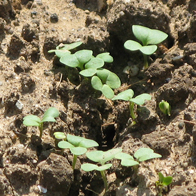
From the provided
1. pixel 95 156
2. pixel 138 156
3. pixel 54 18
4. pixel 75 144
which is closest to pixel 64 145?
pixel 75 144

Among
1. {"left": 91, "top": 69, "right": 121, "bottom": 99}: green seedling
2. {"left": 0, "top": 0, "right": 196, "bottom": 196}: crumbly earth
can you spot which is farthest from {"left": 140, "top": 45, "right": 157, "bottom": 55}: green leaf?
{"left": 91, "top": 69, "right": 121, "bottom": 99}: green seedling

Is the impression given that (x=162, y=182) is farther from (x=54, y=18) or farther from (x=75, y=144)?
(x=54, y=18)

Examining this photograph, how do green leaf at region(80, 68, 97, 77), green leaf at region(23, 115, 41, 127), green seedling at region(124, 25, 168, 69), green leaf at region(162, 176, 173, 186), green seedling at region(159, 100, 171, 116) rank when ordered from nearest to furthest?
green leaf at region(162, 176, 173, 186) < green leaf at region(23, 115, 41, 127) < green seedling at region(159, 100, 171, 116) < green leaf at region(80, 68, 97, 77) < green seedling at region(124, 25, 168, 69)

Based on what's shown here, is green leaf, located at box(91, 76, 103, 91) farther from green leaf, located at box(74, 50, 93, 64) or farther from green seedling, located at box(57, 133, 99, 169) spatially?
green seedling, located at box(57, 133, 99, 169)

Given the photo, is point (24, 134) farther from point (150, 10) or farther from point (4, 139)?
point (150, 10)

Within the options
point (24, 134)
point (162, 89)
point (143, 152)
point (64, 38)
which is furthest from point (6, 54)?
point (143, 152)

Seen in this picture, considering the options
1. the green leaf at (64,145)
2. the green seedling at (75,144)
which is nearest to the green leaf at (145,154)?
the green seedling at (75,144)
